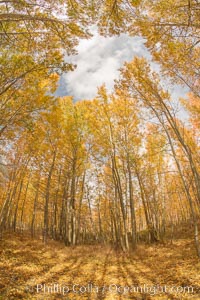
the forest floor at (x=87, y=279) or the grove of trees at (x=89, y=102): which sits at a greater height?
the grove of trees at (x=89, y=102)

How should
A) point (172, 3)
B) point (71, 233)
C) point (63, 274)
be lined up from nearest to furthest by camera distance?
1. point (172, 3)
2. point (63, 274)
3. point (71, 233)

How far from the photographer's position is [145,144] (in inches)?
538

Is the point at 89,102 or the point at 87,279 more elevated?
the point at 89,102

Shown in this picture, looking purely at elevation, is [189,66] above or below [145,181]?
above

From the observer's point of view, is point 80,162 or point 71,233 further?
point 80,162

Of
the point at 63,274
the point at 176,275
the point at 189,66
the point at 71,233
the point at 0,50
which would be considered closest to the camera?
the point at 176,275

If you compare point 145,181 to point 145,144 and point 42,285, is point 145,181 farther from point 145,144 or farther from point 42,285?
point 42,285

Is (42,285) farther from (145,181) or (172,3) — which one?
(145,181)

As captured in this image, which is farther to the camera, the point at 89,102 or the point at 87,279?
the point at 89,102

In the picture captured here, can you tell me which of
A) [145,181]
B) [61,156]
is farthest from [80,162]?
[145,181]

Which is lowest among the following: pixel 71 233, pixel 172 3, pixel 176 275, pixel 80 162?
pixel 176 275

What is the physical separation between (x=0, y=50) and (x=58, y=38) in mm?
2231

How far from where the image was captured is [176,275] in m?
5.93

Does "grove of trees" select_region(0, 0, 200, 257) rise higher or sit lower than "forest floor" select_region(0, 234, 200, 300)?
higher
